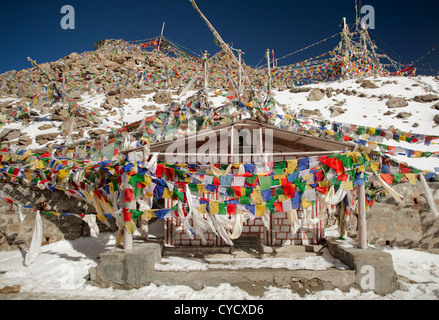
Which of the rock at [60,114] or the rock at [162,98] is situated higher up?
the rock at [162,98]

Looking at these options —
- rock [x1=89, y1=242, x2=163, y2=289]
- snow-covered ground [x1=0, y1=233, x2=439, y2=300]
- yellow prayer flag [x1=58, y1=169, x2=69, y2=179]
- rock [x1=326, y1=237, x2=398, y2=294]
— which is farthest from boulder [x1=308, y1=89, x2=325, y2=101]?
rock [x1=89, y1=242, x2=163, y2=289]

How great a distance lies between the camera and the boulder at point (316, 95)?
2464cm

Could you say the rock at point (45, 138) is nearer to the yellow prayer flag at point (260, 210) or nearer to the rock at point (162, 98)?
the rock at point (162, 98)

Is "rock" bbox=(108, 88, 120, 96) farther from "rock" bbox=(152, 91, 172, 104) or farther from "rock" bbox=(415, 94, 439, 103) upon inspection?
"rock" bbox=(415, 94, 439, 103)

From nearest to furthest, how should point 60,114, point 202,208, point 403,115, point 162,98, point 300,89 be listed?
point 202,208 < point 403,115 < point 60,114 < point 162,98 < point 300,89

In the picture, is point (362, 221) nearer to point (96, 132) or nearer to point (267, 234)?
point (267, 234)

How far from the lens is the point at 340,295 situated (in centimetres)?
576

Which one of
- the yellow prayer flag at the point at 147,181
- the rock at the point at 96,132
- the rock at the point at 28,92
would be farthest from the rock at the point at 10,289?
the rock at the point at 28,92

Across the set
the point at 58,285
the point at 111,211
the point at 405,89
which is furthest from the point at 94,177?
the point at 405,89

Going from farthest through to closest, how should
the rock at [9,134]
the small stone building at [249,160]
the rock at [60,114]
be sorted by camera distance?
1. the rock at [60,114]
2. the rock at [9,134]
3. the small stone building at [249,160]

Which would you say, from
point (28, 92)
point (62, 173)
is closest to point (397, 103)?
point (62, 173)

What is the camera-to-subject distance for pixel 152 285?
6051mm

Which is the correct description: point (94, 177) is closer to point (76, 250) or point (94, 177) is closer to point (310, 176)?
point (76, 250)

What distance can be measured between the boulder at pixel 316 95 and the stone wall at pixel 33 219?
22.2 m
